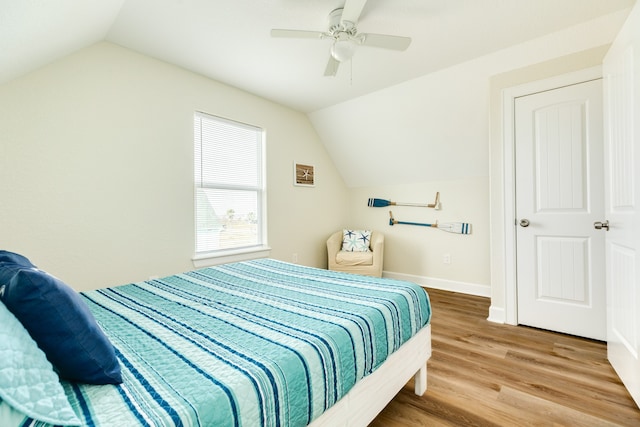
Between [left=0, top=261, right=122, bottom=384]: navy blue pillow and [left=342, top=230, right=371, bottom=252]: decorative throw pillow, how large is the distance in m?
3.53

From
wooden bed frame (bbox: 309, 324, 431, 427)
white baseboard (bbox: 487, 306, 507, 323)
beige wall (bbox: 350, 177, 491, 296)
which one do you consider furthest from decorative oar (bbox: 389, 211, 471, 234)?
wooden bed frame (bbox: 309, 324, 431, 427)

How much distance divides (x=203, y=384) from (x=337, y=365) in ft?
1.59

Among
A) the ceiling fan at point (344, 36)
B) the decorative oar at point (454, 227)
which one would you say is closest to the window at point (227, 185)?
the ceiling fan at point (344, 36)

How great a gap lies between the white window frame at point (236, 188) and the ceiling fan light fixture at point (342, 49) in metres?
1.63

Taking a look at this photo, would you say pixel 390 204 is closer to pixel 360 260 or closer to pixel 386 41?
pixel 360 260

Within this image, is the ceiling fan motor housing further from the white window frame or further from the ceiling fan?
the white window frame

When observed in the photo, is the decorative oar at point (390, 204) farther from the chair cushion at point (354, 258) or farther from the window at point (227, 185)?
the window at point (227, 185)

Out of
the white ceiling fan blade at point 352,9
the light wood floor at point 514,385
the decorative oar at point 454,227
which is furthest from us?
the decorative oar at point 454,227

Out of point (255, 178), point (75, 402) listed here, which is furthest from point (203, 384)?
point (255, 178)

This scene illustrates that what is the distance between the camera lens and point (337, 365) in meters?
1.08

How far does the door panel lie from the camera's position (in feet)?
7.46

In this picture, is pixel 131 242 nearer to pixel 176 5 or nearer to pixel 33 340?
pixel 176 5

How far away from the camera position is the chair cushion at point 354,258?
12.7ft

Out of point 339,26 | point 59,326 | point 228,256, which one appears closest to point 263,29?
point 339,26
